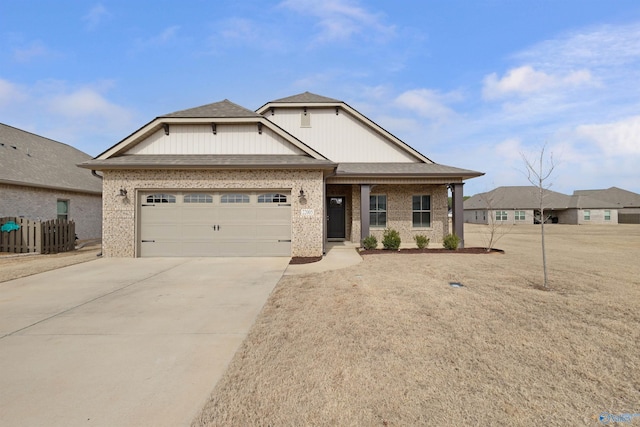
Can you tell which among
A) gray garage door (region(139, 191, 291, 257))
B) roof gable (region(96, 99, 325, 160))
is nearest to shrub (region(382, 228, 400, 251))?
gray garage door (region(139, 191, 291, 257))

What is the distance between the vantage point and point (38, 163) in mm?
16016

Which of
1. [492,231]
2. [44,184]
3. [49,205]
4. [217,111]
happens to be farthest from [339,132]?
[49,205]

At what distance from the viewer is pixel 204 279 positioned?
722 centimetres

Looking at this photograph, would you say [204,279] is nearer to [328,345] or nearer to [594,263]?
[328,345]

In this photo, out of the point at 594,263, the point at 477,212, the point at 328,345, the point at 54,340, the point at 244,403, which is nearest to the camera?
the point at 244,403

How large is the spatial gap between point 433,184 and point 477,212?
36724 millimetres

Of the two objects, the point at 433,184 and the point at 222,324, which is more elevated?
the point at 433,184

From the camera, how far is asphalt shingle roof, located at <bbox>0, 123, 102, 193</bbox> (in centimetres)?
1411

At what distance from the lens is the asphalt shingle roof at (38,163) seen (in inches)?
555

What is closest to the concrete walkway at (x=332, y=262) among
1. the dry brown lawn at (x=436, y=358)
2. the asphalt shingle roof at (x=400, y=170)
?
the dry brown lawn at (x=436, y=358)

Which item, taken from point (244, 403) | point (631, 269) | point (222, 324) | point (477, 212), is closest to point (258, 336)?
point (222, 324)

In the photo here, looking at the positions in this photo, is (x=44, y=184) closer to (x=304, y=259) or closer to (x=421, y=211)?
(x=304, y=259)

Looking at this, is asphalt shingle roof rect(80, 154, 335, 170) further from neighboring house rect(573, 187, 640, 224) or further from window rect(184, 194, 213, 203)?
neighboring house rect(573, 187, 640, 224)

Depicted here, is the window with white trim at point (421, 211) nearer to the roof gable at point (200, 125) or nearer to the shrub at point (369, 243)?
the shrub at point (369, 243)
